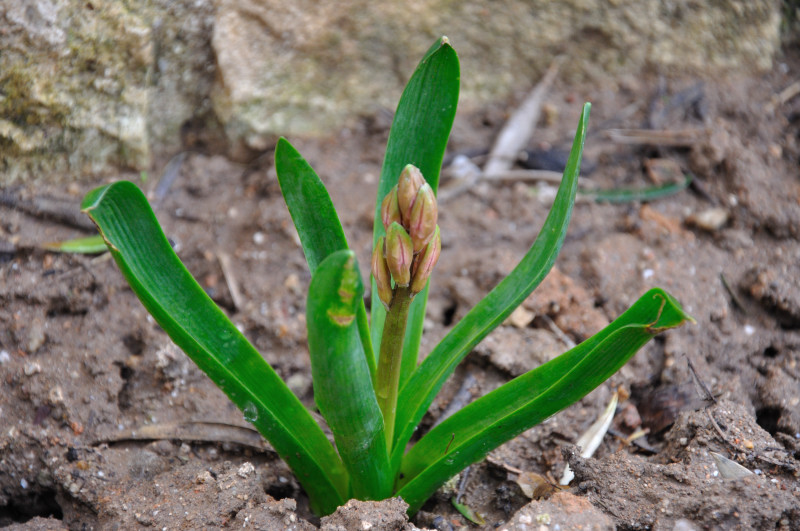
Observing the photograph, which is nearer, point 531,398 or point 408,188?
point 408,188

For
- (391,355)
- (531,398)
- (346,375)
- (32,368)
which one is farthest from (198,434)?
(531,398)

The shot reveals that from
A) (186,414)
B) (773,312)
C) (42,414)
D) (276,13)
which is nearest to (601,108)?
(773,312)

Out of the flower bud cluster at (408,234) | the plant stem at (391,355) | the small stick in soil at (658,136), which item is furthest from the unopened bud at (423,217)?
the small stick in soil at (658,136)

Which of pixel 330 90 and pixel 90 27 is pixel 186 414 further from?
pixel 330 90

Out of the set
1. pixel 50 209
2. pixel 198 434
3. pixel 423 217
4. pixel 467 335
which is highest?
pixel 423 217

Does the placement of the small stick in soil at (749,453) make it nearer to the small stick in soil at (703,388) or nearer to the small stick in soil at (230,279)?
the small stick in soil at (703,388)

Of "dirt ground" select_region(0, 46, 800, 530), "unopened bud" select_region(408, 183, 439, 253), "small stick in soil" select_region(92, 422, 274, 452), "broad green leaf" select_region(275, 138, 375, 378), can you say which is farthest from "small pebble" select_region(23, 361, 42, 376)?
"unopened bud" select_region(408, 183, 439, 253)

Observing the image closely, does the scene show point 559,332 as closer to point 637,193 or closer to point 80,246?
point 637,193
